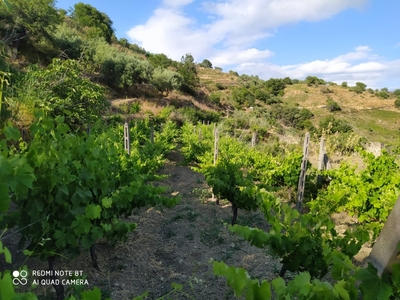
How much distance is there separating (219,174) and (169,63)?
3456 cm

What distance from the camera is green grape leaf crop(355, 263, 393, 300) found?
105 cm

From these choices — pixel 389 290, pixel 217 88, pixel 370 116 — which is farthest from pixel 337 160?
pixel 217 88

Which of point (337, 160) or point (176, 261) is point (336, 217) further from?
point (337, 160)

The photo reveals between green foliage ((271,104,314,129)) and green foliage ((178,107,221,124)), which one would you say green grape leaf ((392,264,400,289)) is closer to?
green foliage ((178,107,221,124))

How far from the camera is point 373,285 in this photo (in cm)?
108

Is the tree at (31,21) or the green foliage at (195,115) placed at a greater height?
the tree at (31,21)

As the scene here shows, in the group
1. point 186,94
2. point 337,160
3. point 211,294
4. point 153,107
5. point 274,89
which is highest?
point 274,89

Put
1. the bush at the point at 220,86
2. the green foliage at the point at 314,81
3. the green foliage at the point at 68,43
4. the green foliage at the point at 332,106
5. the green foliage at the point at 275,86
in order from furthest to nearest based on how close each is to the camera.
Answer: the green foliage at the point at 314,81
the green foliage at the point at 275,86
the bush at the point at 220,86
the green foliage at the point at 332,106
the green foliage at the point at 68,43

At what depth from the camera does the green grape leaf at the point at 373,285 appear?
3.45ft

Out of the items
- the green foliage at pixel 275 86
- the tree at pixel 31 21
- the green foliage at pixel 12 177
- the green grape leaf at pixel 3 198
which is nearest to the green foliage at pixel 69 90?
the green foliage at pixel 12 177

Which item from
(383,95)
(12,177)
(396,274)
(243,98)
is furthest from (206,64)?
(396,274)

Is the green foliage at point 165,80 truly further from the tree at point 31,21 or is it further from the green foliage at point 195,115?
the tree at point 31,21

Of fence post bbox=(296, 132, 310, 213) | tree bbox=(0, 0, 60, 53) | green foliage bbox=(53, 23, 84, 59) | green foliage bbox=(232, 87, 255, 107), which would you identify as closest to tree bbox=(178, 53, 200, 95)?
green foliage bbox=(232, 87, 255, 107)

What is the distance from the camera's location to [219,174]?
5.45 metres
